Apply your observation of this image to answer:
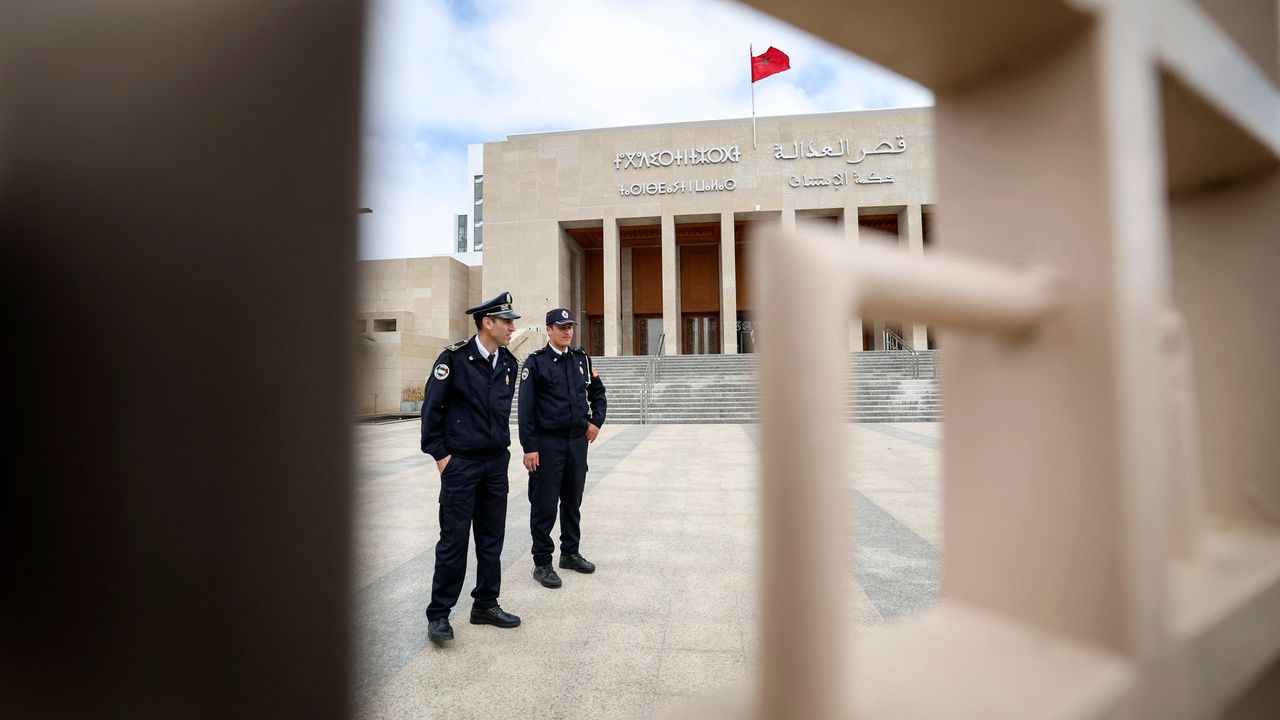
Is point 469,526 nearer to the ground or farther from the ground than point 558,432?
nearer to the ground

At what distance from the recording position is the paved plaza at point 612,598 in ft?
6.83

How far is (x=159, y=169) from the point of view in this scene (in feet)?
1.23

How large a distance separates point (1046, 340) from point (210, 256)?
0.75 metres

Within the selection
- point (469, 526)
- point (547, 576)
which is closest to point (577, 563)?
point (547, 576)

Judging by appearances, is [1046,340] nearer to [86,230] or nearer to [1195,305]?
[1195,305]

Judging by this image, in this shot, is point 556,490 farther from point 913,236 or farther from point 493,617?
point 913,236

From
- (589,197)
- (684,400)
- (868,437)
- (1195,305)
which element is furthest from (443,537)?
(589,197)

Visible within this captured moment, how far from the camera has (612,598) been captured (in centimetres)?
313

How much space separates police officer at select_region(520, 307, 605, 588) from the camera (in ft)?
12.0

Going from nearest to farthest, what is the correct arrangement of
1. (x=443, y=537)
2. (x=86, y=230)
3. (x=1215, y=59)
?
(x=86, y=230) < (x=1215, y=59) < (x=443, y=537)

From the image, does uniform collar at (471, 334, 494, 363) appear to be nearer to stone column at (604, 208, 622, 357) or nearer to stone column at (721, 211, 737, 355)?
stone column at (604, 208, 622, 357)

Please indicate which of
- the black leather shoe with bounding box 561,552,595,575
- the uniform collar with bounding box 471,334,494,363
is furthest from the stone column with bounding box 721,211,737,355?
the uniform collar with bounding box 471,334,494,363

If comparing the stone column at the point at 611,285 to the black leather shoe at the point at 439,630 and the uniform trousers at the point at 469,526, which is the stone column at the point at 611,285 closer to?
the uniform trousers at the point at 469,526

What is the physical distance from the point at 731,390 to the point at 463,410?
12991 millimetres
